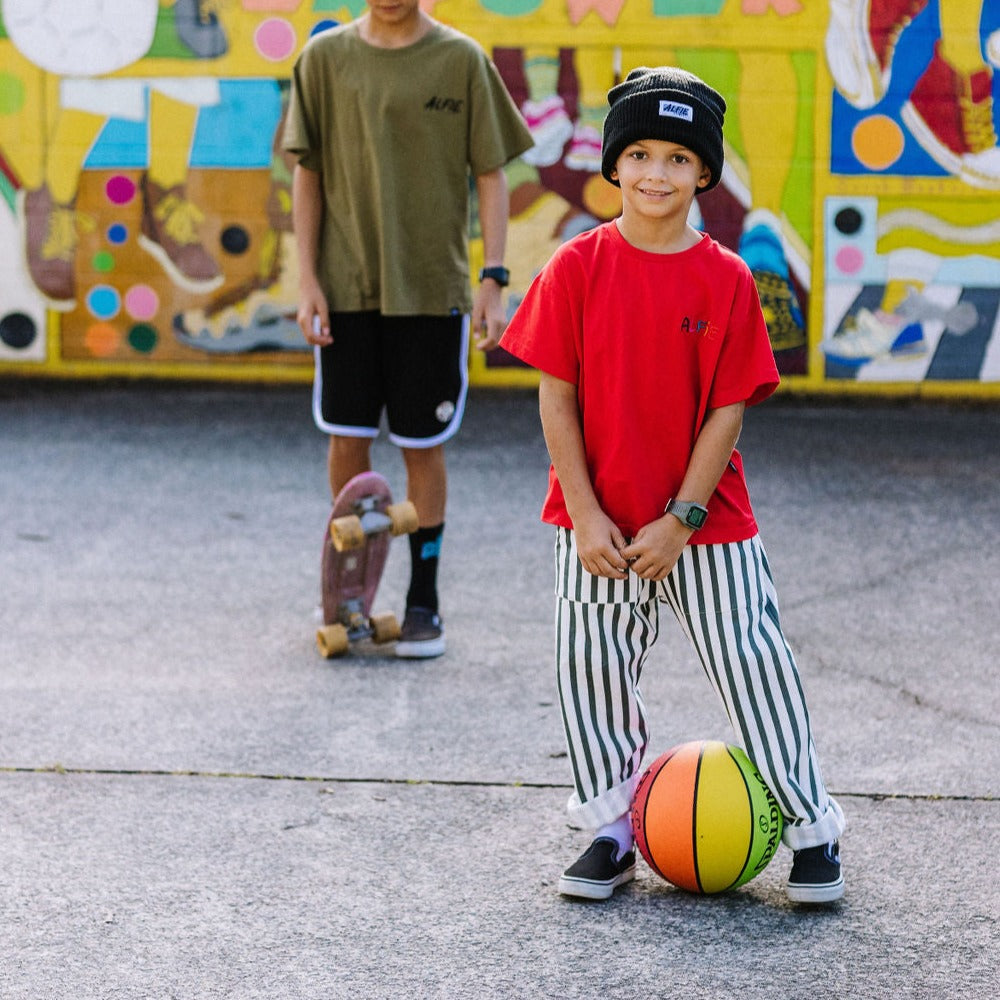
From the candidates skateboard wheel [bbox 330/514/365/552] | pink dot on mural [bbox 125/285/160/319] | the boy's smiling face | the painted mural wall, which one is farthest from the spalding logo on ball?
pink dot on mural [bbox 125/285/160/319]

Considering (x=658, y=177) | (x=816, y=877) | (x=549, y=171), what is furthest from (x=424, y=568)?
(x=549, y=171)

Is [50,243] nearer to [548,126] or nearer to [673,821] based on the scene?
[548,126]

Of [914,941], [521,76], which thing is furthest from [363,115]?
[521,76]

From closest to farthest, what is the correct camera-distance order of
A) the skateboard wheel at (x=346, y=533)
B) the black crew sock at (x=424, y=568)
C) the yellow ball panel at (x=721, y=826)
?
the yellow ball panel at (x=721, y=826) → the skateboard wheel at (x=346, y=533) → the black crew sock at (x=424, y=568)

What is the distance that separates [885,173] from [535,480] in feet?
11.1

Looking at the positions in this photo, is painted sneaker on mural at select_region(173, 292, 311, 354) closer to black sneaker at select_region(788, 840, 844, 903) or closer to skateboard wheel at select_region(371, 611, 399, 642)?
skateboard wheel at select_region(371, 611, 399, 642)

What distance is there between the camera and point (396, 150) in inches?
185

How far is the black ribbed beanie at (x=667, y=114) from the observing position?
2.95 meters

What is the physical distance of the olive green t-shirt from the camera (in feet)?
15.3

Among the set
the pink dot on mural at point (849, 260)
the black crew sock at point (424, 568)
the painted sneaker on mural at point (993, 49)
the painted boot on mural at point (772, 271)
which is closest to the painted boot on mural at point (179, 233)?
the painted boot on mural at point (772, 271)

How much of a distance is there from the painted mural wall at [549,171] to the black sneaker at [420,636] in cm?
490

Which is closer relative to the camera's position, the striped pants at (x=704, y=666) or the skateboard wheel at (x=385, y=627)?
the striped pants at (x=704, y=666)

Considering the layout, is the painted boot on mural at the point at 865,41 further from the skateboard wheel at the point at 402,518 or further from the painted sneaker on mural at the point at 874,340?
the skateboard wheel at the point at 402,518

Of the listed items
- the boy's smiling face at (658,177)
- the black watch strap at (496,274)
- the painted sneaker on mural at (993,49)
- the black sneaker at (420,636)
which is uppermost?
the painted sneaker on mural at (993,49)
